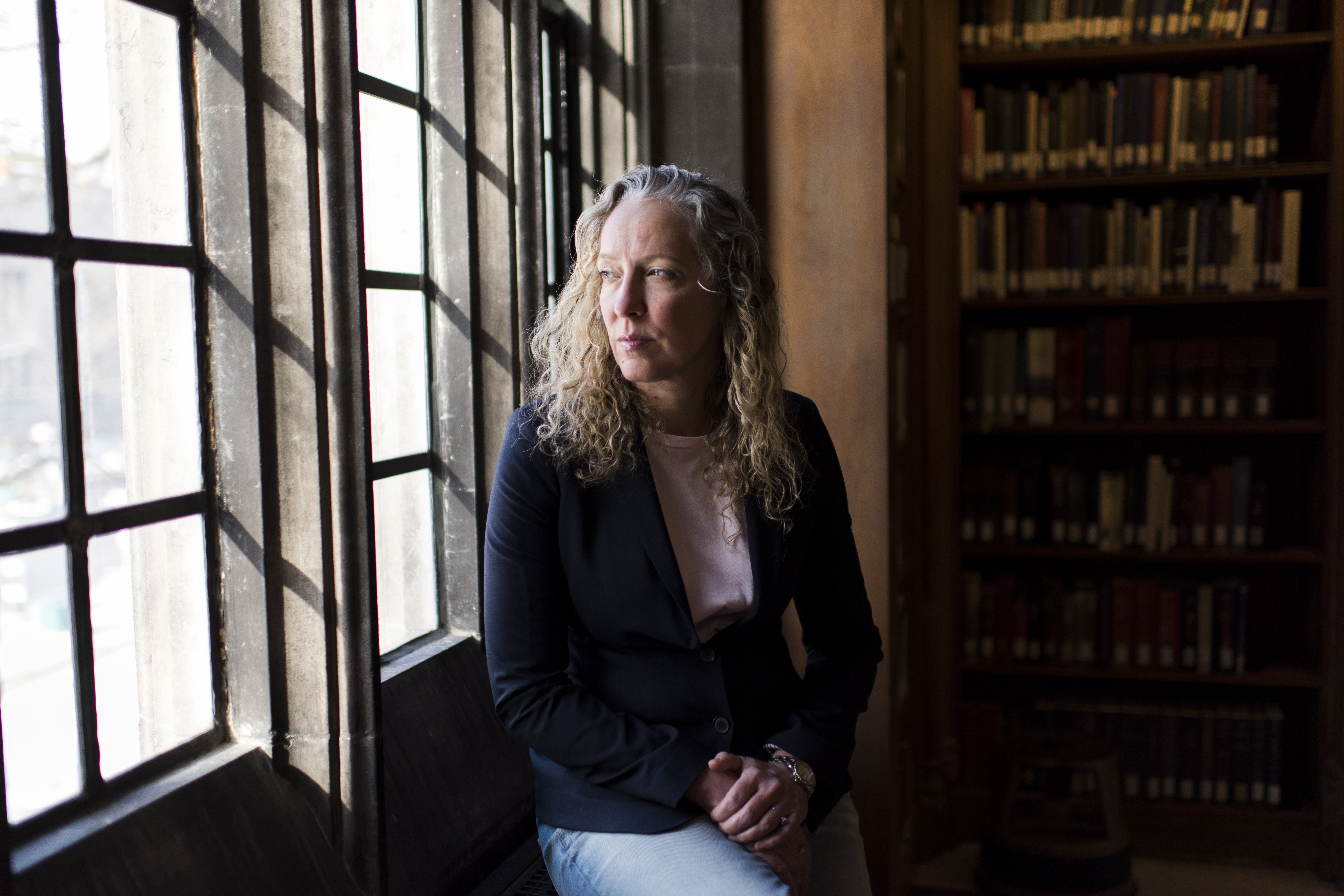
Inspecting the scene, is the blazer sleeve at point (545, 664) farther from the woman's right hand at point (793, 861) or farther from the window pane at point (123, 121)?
the window pane at point (123, 121)

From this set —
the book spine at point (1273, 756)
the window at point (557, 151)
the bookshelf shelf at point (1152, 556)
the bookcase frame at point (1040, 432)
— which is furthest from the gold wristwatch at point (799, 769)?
the book spine at point (1273, 756)

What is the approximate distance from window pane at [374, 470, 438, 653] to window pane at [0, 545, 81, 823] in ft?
1.69

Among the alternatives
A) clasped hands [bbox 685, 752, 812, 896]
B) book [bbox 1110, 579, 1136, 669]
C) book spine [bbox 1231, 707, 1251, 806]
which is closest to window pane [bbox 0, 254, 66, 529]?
clasped hands [bbox 685, 752, 812, 896]

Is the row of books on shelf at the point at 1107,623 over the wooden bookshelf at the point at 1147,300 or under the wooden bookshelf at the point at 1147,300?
under

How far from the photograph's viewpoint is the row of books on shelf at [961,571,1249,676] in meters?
3.35

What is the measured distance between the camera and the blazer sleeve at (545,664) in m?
1.32

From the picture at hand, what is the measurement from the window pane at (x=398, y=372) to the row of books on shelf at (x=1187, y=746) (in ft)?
7.54

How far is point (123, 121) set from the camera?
50.0 inches

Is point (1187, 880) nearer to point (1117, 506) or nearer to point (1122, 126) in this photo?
point (1117, 506)

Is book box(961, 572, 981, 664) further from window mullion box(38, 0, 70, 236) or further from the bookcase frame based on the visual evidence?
window mullion box(38, 0, 70, 236)

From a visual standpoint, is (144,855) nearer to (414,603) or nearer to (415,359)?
(414,603)

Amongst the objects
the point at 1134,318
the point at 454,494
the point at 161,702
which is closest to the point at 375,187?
the point at 454,494

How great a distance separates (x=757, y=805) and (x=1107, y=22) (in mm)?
2962

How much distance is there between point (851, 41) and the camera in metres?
2.33
